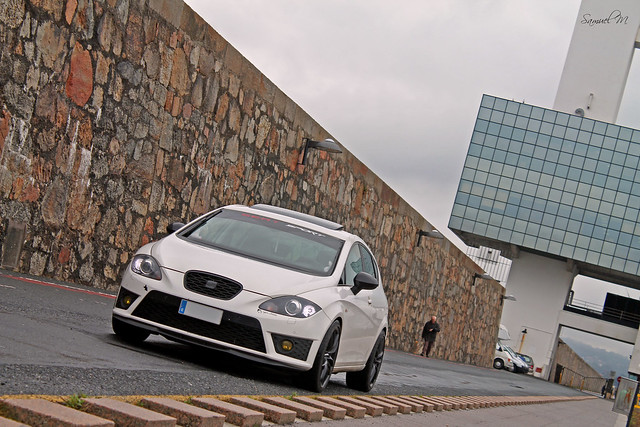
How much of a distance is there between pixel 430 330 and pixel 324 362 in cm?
2333

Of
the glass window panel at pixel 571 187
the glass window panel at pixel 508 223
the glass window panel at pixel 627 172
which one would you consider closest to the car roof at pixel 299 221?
the glass window panel at pixel 508 223

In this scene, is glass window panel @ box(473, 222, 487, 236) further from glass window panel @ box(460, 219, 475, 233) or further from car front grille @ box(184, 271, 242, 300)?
car front grille @ box(184, 271, 242, 300)

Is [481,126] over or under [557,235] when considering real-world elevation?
over

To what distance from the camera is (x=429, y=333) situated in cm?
3116

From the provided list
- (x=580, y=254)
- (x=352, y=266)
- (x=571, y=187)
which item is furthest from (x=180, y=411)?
(x=571, y=187)

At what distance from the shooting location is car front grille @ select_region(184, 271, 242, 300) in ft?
24.5

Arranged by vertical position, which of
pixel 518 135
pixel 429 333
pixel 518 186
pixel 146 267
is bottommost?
pixel 429 333

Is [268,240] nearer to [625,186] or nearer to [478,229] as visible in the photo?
[478,229]

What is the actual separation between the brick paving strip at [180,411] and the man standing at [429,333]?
22.9 meters

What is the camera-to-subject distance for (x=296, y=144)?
58.7 feet

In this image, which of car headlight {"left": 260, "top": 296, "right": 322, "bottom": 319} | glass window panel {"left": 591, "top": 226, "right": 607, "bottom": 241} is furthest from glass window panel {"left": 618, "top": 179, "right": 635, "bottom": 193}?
car headlight {"left": 260, "top": 296, "right": 322, "bottom": 319}

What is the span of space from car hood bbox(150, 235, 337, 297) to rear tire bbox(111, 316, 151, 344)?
0.64m

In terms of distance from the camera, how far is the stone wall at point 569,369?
88062 mm

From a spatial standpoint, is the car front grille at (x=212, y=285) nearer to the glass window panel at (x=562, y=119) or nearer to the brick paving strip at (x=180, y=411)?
the brick paving strip at (x=180, y=411)
